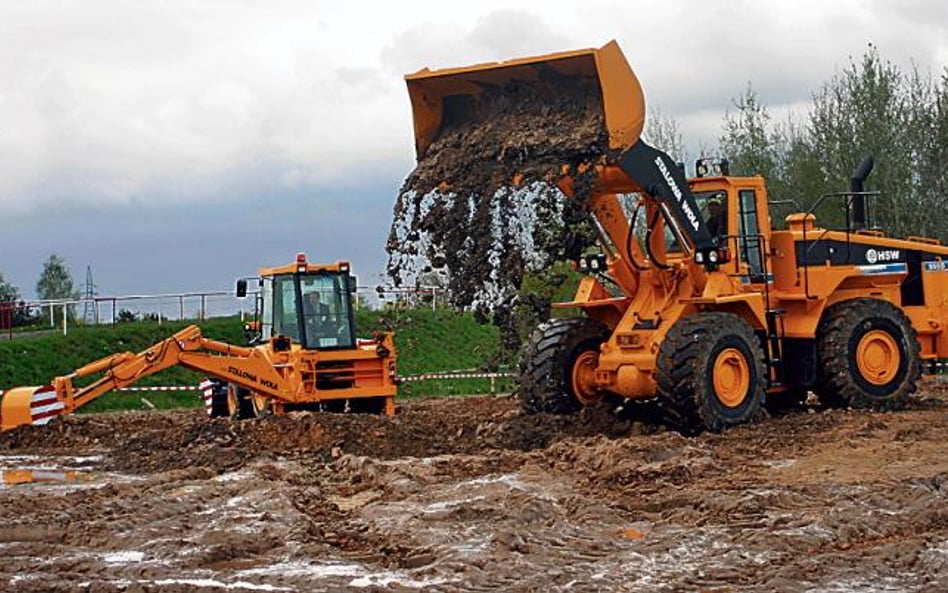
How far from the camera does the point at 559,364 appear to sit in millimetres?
14031

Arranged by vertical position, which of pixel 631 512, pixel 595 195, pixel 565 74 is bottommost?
pixel 631 512

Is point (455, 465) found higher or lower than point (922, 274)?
lower

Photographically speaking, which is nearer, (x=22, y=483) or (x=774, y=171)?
(x=22, y=483)

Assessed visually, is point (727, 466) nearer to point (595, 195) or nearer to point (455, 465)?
point (455, 465)

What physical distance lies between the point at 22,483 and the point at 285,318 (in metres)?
5.36

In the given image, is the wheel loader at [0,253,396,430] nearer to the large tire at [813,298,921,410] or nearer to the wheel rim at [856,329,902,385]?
the large tire at [813,298,921,410]

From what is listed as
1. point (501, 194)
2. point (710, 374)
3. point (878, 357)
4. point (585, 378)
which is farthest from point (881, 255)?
point (501, 194)

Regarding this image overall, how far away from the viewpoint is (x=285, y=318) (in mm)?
17734

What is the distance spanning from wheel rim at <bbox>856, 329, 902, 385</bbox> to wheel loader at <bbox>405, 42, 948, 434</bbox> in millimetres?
19

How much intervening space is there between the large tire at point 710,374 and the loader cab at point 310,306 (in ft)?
19.1

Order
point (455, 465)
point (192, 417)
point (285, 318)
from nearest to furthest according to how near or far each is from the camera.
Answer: point (455, 465)
point (285, 318)
point (192, 417)

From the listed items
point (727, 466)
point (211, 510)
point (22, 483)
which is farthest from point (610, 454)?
point (22, 483)

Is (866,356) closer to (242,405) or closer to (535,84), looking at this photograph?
(535,84)

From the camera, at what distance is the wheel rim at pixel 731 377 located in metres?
13.0
